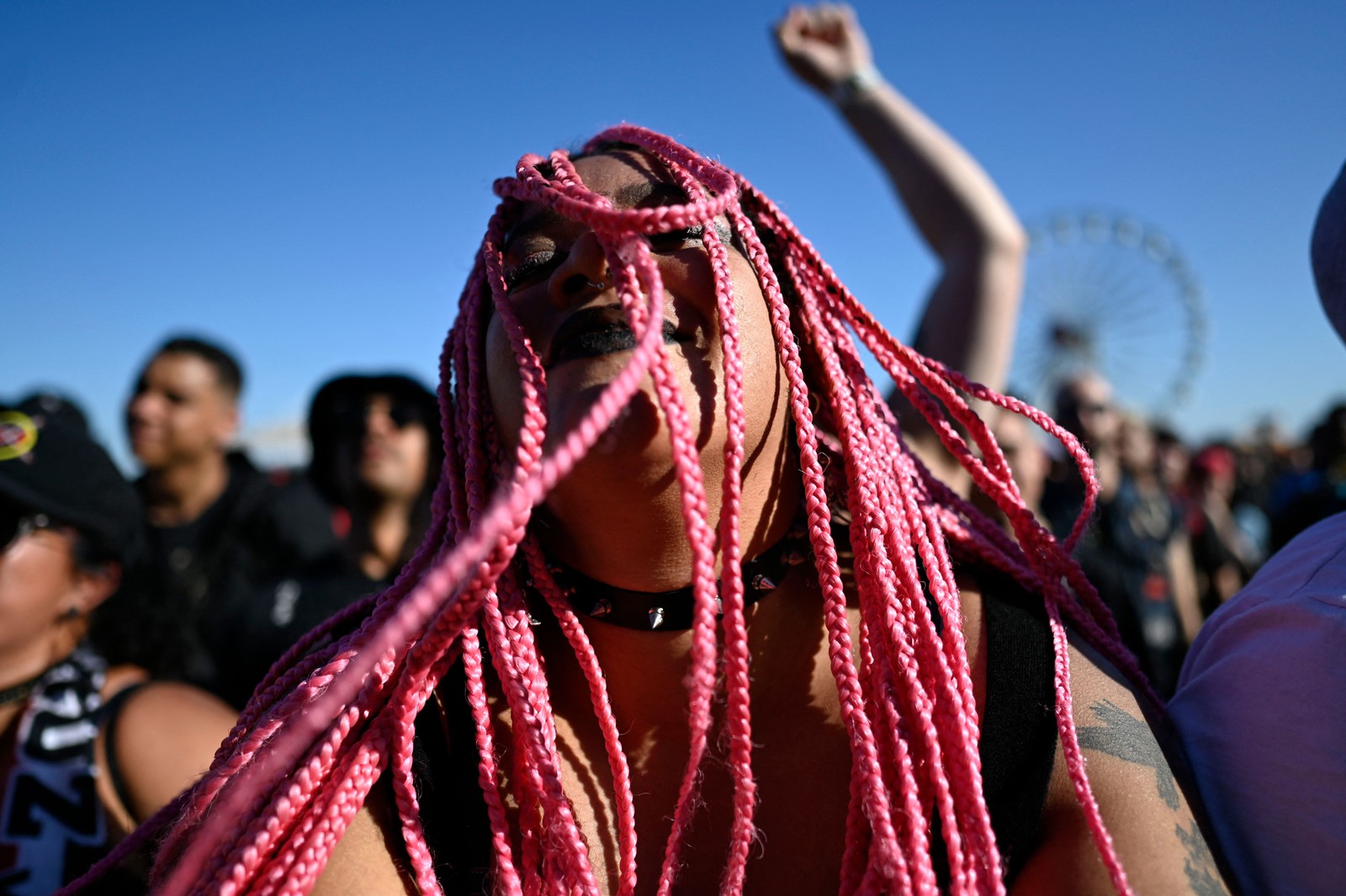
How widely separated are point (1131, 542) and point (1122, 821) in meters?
4.33

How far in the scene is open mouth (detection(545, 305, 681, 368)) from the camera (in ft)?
4.13

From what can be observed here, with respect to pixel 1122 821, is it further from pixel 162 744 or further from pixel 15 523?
pixel 15 523

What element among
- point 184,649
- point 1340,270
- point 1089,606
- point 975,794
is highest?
point 1340,270

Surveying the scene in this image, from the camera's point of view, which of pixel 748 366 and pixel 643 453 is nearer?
pixel 643 453

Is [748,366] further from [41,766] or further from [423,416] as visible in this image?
[423,416]

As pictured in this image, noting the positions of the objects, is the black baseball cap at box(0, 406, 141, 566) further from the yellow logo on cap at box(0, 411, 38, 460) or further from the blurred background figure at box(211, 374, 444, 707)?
the blurred background figure at box(211, 374, 444, 707)

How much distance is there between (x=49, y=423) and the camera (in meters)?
2.56

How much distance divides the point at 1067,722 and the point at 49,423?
2824 mm

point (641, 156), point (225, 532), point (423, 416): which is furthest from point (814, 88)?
point (225, 532)

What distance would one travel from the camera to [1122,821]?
1175 mm

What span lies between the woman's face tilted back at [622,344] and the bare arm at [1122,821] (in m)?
0.64

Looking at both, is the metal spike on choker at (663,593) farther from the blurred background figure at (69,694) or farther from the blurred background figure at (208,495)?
the blurred background figure at (208,495)

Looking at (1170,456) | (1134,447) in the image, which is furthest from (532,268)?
(1170,456)

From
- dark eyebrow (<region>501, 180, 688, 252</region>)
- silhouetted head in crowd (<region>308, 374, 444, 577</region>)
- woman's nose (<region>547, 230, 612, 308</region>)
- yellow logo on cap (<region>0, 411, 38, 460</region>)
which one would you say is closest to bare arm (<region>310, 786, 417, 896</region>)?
woman's nose (<region>547, 230, 612, 308</region>)
